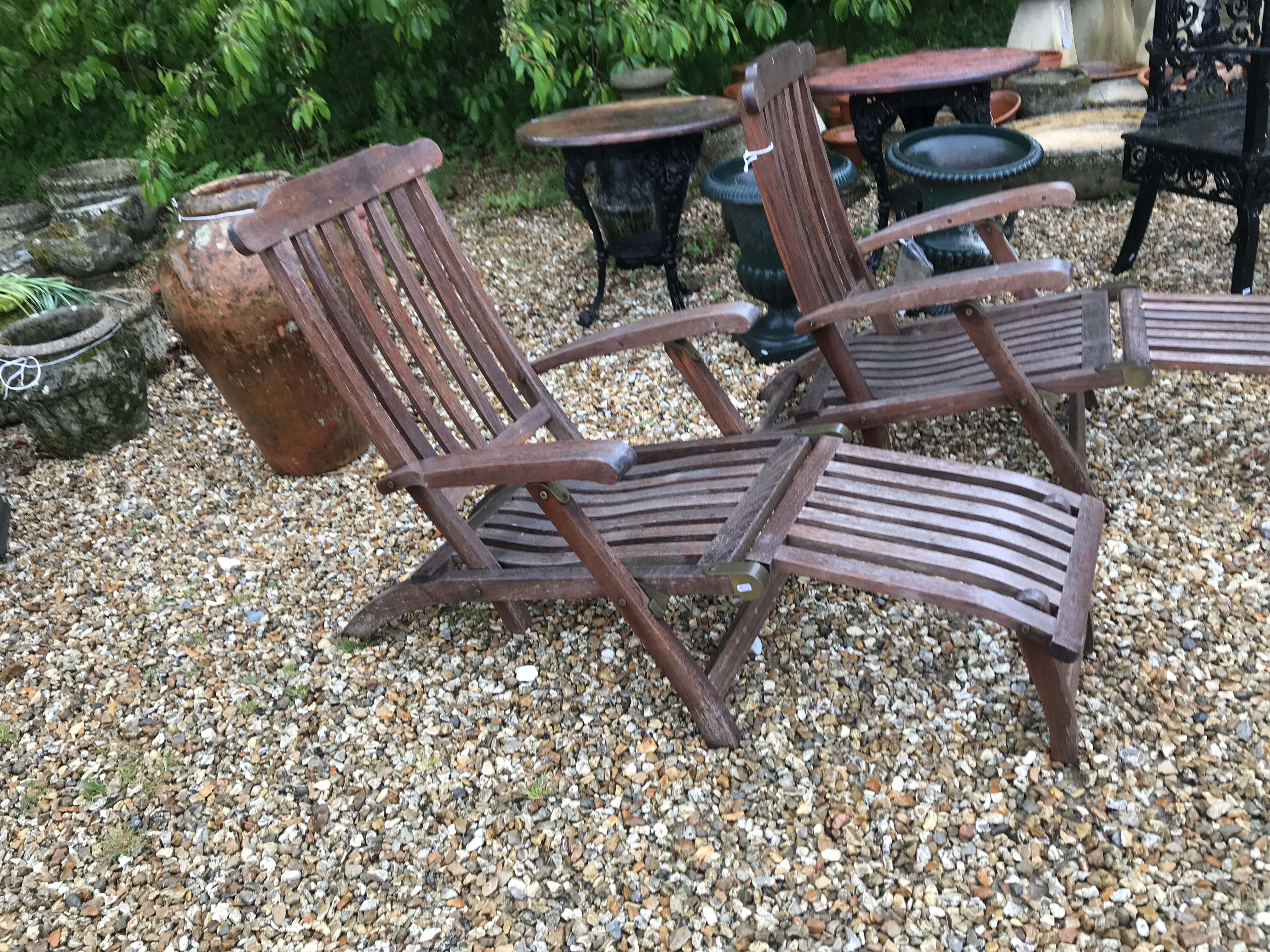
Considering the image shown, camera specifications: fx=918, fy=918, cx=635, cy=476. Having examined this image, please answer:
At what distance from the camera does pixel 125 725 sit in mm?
2559

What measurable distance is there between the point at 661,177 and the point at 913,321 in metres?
1.53

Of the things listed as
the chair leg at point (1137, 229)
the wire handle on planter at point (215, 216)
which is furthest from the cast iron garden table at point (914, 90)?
the wire handle on planter at point (215, 216)

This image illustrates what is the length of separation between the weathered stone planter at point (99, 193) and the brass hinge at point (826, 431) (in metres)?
5.51

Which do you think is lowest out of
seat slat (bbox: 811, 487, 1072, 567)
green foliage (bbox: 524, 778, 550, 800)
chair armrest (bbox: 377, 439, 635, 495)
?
green foliage (bbox: 524, 778, 550, 800)

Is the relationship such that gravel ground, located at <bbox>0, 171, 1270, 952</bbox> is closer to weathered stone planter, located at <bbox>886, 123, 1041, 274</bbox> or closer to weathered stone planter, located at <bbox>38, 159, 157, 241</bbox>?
weathered stone planter, located at <bbox>886, 123, 1041, 274</bbox>

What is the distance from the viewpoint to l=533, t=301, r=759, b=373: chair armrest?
2.46 meters

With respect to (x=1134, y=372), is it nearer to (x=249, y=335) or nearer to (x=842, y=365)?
(x=842, y=365)

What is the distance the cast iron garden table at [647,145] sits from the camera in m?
4.07

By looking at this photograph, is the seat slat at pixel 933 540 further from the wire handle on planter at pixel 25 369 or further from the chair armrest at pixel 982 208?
the wire handle on planter at pixel 25 369

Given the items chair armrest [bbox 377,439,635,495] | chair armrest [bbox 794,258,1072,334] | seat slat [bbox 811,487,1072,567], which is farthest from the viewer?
chair armrest [bbox 794,258,1072,334]

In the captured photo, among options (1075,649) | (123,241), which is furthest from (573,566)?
(123,241)

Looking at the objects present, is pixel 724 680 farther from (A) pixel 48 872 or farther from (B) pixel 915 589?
(A) pixel 48 872

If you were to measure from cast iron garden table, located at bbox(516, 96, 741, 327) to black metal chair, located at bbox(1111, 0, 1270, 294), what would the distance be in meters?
1.82

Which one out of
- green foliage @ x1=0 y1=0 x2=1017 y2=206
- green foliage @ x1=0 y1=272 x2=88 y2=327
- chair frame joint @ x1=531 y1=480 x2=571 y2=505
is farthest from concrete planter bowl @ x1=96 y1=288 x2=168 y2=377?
chair frame joint @ x1=531 y1=480 x2=571 y2=505
